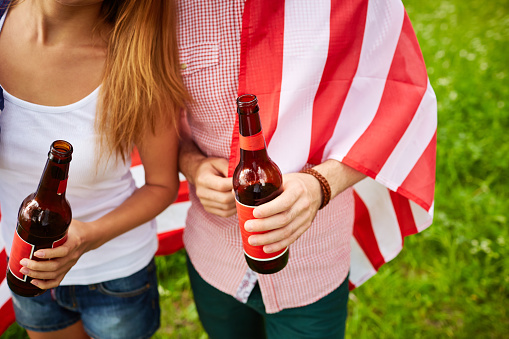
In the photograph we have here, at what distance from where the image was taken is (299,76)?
147 centimetres

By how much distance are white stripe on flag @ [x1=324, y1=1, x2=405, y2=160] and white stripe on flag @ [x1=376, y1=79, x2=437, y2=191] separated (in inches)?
5.4

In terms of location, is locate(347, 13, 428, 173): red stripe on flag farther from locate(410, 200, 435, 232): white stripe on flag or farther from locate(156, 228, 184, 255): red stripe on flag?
locate(156, 228, 184, 255): red stripe on flag

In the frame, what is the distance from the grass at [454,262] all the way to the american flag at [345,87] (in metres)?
1.19

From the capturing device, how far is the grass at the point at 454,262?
2.62m

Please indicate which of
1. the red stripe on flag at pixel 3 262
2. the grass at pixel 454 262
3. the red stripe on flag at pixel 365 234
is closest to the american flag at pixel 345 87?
the red stripe on flag at pixel 365 234

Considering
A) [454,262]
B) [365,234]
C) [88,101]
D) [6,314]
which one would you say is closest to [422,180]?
[365,234]

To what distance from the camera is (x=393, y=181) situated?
163 centimetres

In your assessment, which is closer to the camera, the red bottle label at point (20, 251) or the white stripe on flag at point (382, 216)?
the red bottle label at point (20, 251)

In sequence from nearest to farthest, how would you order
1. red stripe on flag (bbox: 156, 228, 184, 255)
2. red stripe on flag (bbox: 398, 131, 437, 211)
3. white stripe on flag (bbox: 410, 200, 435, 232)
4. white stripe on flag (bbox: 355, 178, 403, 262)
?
red stripe on flag (bbox: 398, 131, 437, 211)
white stripe on flag (bbox: 410, 200, 435, 232)
white stripe on flag (bbox: 355, 178, 403, 262)
red stripe on flag (bbox: 156, 228, 184, 255)

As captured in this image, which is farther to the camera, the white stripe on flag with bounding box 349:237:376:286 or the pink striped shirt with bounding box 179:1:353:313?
the white stripe on flag with bounding box 349:237:376:286

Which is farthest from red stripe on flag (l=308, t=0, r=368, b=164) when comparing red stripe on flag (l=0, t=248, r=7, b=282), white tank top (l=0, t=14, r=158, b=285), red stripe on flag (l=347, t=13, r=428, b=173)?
red stripe on flag (l=0, t=248, r=7, b=282)

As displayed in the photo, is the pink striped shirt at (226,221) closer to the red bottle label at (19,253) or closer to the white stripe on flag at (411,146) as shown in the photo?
the white stripe on flag at (411,146)

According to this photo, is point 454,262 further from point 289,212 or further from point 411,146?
point 289,212

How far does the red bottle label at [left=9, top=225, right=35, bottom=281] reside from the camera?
49.4 inches
